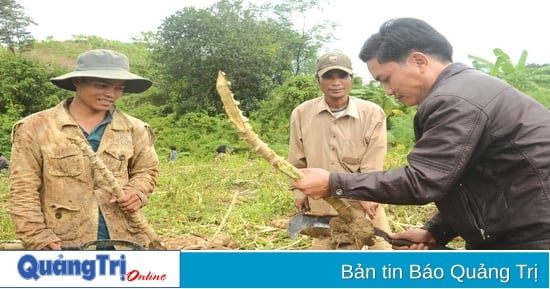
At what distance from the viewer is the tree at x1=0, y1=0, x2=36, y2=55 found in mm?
21703

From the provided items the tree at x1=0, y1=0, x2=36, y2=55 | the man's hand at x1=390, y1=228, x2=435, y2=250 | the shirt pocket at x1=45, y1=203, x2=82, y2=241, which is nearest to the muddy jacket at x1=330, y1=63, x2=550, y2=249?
the man's hand at x1=390, y1=228, x2=435, y2=250

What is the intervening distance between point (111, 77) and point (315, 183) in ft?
3.98

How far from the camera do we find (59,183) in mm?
2586

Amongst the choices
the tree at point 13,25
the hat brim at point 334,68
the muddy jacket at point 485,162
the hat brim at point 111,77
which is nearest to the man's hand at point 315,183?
the muddy jacket at point 485,162

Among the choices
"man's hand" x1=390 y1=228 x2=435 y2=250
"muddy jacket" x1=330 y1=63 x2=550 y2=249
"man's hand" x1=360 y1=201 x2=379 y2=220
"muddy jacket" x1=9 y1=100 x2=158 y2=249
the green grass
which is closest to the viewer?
"muddy jacket" x1=330 y1=63 x2=550 y2=249

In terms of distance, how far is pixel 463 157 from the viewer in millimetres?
1780

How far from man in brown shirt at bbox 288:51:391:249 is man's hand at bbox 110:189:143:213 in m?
1.27

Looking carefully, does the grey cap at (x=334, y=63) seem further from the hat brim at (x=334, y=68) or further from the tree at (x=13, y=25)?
the tree at (x=13, y=25)

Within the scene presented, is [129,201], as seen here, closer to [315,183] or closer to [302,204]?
[315,183]

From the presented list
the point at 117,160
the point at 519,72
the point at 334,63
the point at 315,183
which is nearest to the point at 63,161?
the point at 117,160

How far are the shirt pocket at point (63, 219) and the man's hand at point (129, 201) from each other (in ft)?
0.62

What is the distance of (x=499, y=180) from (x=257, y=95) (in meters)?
17.9

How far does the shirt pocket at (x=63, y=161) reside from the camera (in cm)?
256

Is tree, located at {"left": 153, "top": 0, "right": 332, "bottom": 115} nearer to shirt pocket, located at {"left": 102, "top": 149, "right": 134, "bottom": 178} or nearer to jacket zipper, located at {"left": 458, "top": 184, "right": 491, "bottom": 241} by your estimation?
shirt pocket, located at {"left": 102, "top": 149, "right": 134, "bottom": 178}
